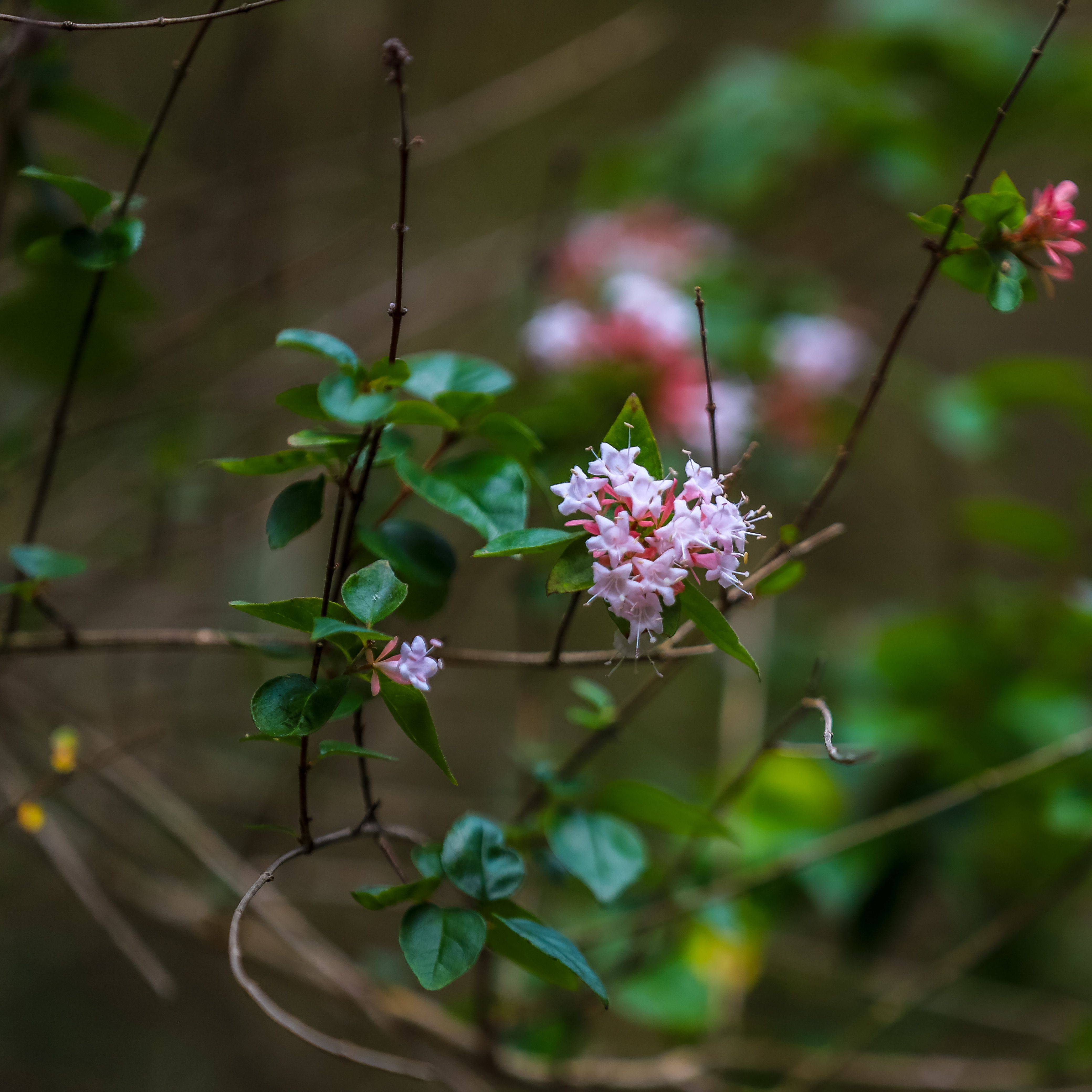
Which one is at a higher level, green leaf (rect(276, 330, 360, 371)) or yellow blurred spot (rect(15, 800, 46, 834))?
green leaf (rect(276, 330, 360, 371))

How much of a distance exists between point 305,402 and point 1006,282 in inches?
13.7

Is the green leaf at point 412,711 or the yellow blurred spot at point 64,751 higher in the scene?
the green leaf at point 412,711

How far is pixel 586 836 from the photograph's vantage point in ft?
1.74

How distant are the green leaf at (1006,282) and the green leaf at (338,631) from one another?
1.05 feet

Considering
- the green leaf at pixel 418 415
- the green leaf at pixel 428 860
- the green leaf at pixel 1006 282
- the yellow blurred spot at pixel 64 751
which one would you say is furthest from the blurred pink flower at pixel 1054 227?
the yellow blurred spot at pixel 64 751

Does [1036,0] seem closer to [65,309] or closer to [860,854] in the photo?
[860,854]

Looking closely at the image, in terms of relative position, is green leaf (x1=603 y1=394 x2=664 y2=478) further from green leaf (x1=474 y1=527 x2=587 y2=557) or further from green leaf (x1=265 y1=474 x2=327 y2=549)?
green leaf (x1=265 y1=474 x2=327 y2=549)

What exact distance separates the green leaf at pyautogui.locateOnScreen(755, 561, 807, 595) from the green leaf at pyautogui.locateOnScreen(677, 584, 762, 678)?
0.12 meters

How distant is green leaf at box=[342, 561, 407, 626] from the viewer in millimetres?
378

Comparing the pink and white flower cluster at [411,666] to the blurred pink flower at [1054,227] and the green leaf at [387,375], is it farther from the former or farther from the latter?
the blurred pink flower at [1054,227]

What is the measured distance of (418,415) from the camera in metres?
0.44

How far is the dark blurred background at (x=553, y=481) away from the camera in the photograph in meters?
0.89

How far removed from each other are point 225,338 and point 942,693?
1186 mm

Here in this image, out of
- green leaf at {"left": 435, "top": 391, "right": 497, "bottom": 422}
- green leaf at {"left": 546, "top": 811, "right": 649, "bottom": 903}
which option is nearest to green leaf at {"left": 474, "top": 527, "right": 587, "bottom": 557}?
green leaf at {"left": 435, "top": 391, "right": 497, "bottom": 422}
